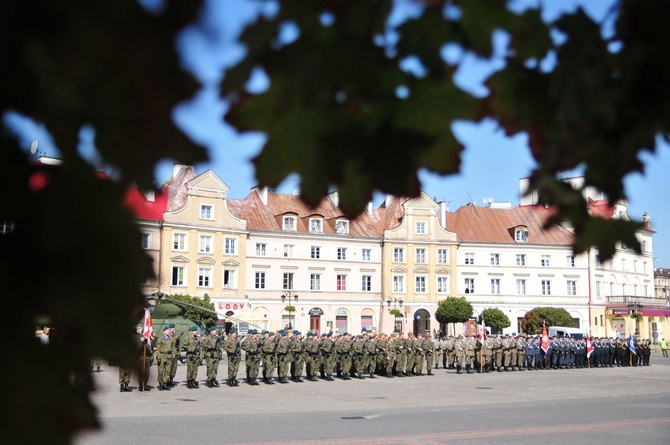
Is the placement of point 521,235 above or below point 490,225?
below

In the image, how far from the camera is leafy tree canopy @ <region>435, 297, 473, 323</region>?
52094 millimetres

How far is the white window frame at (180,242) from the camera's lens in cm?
4753

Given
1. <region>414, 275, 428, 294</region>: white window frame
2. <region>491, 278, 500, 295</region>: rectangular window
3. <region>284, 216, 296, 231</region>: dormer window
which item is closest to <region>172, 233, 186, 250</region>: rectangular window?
<region>284, 216, 296, 231</region>: dormer window

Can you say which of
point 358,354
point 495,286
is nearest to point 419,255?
point 495,286

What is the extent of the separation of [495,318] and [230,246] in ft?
68.1

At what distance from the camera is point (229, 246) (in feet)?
164

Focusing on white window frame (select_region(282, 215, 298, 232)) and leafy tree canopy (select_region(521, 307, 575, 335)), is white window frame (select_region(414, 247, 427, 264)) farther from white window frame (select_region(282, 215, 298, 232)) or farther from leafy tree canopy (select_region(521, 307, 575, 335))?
white window frame (select_region(282, 215, 298, 232))

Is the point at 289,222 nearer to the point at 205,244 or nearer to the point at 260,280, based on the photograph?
the point at 260,280

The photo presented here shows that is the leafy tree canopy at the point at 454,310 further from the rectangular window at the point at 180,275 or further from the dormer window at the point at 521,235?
the rectangular window at the point at 180,275

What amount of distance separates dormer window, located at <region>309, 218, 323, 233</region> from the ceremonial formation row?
2369 cm

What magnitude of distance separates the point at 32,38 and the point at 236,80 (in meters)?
0.28

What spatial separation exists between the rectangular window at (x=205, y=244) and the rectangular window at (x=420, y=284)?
17.1 metres

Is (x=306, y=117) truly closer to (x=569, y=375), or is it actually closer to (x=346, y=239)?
(x=569, y=375)

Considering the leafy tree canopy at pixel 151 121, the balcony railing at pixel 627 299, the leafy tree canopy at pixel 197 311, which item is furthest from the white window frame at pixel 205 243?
the leafy tree canopy at pixel 151 121
